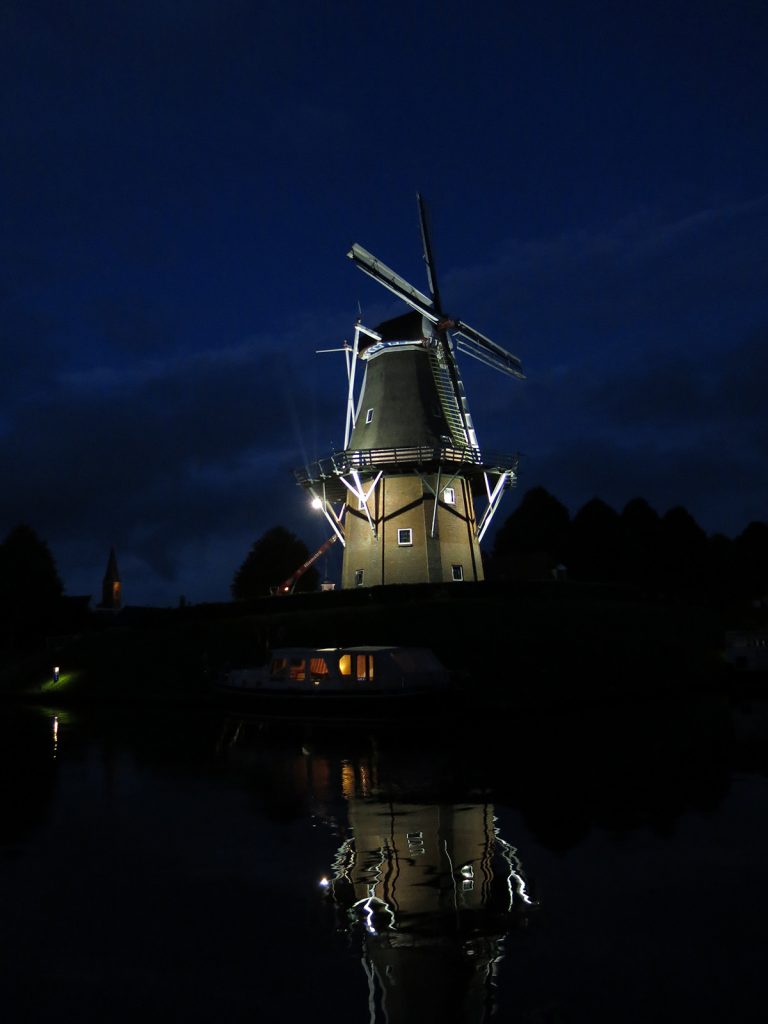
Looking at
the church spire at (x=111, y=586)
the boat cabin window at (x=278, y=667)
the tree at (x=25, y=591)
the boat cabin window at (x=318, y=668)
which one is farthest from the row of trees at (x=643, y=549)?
the church spire at (x=111, y=586)

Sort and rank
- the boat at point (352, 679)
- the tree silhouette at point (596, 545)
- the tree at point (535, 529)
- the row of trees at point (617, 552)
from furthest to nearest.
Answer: the tree at point (535, 529), the tree silhouette at point (596, 545), the row of trees at point (617, 552), the boat at point (352, 679)

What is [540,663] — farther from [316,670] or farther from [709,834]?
[709,834]

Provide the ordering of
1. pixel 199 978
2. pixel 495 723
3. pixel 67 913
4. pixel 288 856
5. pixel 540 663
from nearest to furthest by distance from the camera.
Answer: pixel 199 978
pixel 67 913
pixel 288 856
pixel 495 723
pixel 540 663

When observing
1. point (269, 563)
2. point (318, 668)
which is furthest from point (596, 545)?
point (318, 668)

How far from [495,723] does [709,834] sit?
15.5 m

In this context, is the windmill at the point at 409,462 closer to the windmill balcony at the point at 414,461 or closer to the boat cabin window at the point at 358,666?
the windmill balcony at the point at 414,461

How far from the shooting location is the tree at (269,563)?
75.9 m

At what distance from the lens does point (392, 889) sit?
32.7 feet

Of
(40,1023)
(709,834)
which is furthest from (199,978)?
(709,834)

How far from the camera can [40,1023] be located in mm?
6867

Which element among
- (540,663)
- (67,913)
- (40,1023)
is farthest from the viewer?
(540,663)

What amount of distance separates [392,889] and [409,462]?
101ft

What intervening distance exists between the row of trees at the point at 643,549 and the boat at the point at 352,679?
1323 inches

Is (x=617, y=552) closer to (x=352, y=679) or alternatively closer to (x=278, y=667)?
(x=278, y=667)
